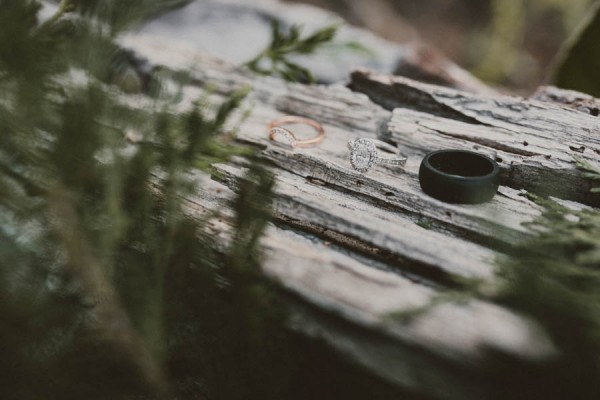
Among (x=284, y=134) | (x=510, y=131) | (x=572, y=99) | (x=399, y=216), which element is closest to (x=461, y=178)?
(x=399, y=216)

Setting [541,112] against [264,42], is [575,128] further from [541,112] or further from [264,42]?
[264,42]

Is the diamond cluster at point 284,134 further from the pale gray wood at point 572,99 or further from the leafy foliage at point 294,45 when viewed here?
the pale gray wood at point 572,99

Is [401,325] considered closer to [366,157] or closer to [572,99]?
[366,157]

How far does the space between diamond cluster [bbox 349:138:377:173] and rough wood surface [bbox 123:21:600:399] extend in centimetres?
Result: 7

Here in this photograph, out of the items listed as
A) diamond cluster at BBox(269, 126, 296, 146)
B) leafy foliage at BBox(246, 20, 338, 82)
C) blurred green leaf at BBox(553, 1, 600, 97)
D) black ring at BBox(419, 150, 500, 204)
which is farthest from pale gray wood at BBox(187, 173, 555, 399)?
blurred green leaf at BBox(553, 1, 600, 97)

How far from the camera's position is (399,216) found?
6.67ft

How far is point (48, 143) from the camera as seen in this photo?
1.16 metres

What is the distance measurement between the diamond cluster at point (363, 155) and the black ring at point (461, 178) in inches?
10.8

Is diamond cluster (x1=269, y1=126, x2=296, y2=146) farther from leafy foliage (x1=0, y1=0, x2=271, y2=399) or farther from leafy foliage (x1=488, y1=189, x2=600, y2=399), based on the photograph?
leafy foliage (x1=488, y1=189, x2=600, y2=399)

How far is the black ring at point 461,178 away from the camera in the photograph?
198cm

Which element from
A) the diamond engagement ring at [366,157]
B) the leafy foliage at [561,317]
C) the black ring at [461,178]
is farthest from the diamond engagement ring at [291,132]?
the leafy foliage at [561,317]

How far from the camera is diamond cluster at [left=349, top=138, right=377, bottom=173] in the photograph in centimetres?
227

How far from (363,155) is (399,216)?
1.36 feet

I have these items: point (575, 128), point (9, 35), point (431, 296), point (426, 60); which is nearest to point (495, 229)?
point (431, 296)
